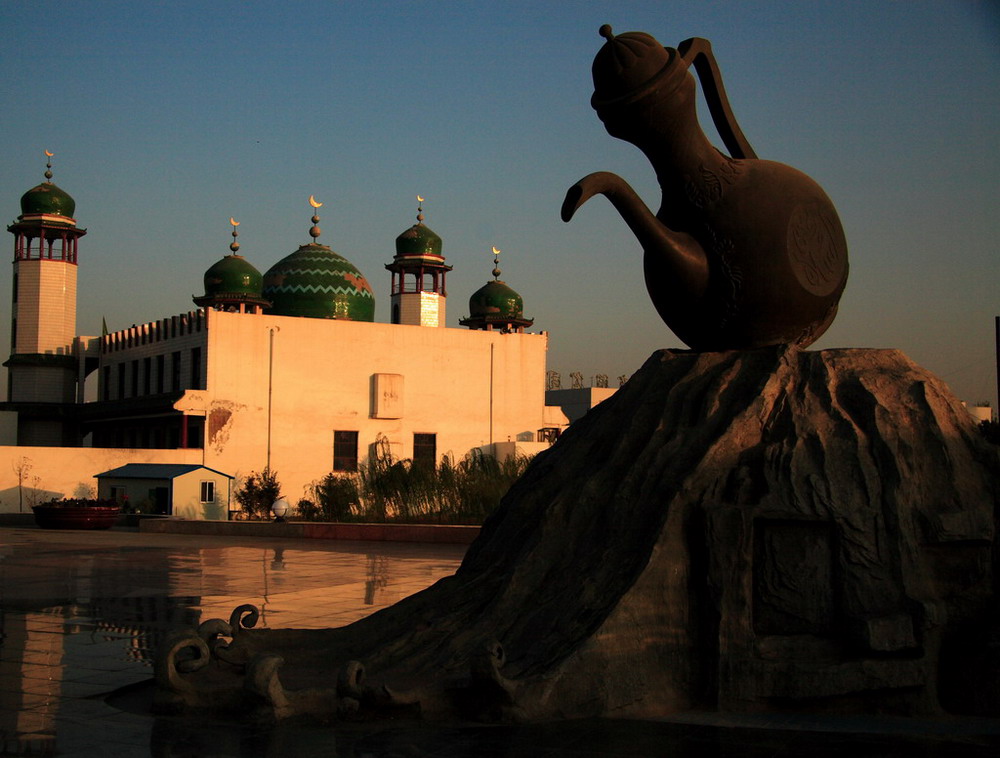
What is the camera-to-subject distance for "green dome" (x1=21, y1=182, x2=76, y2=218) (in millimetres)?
33719

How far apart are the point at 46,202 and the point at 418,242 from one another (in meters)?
12.2

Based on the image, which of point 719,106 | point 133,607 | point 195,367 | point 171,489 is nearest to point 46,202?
point 195,367

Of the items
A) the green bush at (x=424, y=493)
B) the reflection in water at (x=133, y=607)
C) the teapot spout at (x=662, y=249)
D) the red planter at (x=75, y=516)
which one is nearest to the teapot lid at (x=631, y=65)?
the teapot spout at (x=662, y=249)

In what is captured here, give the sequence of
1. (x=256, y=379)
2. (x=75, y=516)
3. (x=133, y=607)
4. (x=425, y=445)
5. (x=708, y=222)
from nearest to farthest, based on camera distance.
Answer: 1. (x=708, y=222)
2. (x=133, y=607)
3. (x=75, y=516)
4. (x=256, y=379)
5. (x=425, y=445)

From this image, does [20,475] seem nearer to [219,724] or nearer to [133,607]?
[133,607]

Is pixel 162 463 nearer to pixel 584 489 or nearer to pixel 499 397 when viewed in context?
pixel 499 397

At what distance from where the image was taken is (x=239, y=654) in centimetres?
653

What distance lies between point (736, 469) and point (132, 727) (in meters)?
3.60

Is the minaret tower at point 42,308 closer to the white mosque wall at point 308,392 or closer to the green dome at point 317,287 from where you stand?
the white mosque wall at point 308,392

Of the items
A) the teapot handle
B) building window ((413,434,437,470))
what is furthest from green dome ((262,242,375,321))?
the teapot handle

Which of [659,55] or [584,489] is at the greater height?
[659,55]

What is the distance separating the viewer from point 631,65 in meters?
7.00

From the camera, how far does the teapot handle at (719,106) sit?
25.7 ft

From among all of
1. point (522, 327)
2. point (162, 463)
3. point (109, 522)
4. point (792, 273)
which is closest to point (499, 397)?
point (522, 327)
